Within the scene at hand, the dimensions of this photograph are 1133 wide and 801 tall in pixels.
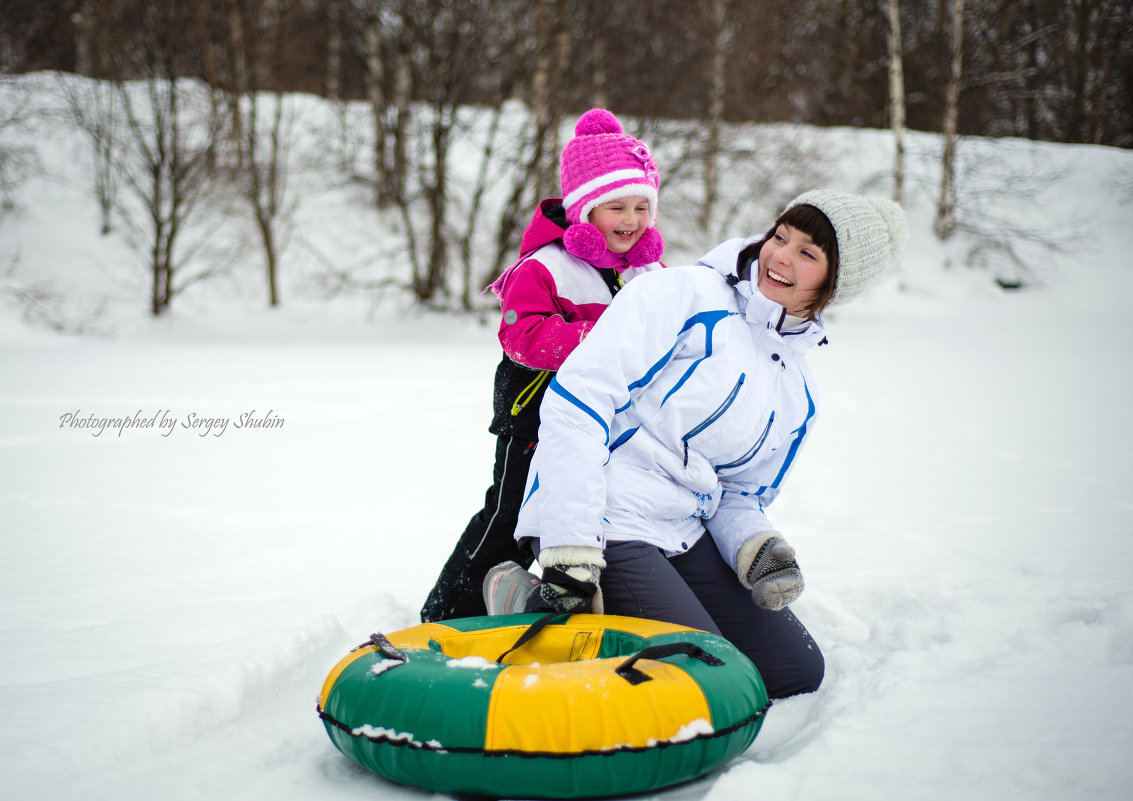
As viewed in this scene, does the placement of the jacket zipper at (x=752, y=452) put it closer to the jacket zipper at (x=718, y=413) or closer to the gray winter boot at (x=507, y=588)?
the jacket zipper at (x=718, y=413)

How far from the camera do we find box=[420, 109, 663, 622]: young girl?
7.41 ft

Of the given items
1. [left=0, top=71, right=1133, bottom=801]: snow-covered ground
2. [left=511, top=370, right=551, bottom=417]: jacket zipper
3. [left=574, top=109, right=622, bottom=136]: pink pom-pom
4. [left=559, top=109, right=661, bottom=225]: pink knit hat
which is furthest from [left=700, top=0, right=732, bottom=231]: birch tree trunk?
[left=511, top=370, right=551, bottom=417]: jacket zipper

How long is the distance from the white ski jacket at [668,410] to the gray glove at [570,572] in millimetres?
22

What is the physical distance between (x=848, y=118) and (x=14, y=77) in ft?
55.0

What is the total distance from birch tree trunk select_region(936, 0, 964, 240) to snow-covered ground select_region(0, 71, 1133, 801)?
725cm

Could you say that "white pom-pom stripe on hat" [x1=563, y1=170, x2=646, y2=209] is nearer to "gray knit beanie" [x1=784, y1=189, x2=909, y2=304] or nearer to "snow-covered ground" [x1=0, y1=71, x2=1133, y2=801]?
"gray knit beanie" [x1=784, y1=189, x2=909, y2=304]

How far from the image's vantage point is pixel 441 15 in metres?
11.0

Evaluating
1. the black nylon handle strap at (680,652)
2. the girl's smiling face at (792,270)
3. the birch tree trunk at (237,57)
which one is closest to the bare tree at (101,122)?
the birch tree trunk at (237,57)

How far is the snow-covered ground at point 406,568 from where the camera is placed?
1.56 m

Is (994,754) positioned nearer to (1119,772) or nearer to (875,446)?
(1119,772)

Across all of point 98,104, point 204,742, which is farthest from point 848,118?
point 204,742

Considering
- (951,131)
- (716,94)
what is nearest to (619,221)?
(716,94)

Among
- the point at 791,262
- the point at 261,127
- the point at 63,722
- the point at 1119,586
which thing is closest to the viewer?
the point at 63,722

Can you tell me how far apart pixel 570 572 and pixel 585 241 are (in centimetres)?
97
